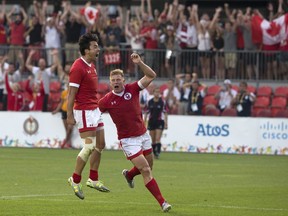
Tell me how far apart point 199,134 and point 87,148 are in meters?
16.1

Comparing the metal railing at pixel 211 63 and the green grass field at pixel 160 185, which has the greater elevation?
the metal railing at pixel 211 63

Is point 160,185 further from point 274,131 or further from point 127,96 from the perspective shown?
point 274,131

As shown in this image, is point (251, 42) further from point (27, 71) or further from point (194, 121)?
point (27, 71)

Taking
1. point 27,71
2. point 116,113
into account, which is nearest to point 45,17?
point 27,71

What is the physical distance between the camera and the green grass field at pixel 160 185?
1473 cm

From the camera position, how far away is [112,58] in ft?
115

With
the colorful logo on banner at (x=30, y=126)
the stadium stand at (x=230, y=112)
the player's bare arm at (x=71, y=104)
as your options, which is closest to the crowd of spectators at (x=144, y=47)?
the stadium stand at (x=230, y=112)

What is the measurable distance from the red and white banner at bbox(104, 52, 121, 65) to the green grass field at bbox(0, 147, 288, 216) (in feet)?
20.3

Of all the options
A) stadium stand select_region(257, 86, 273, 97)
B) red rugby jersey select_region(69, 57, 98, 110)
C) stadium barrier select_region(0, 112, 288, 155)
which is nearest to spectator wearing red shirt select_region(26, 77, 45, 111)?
stadium barrier select_region(0, 112, 288, 155)

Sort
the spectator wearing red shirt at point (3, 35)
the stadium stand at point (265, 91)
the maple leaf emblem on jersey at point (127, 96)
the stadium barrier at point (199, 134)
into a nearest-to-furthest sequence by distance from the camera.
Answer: the maple leaf emblem on jersey at point (127, 96)
the stadium barrier at point (199, 134)
the stadium stand at point (265, 91)
the spectator wearing red shirt at point (3, 35)

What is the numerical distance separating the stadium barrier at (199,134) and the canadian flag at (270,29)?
10.5 ft

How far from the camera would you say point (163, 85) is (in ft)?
113

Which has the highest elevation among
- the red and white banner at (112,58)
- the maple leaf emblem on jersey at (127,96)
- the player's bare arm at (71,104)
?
the maple leaf emblem on jersey at (127,96)

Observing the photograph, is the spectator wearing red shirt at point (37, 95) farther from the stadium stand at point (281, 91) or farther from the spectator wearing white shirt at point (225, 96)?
the stadium stand at point (281, 91)
